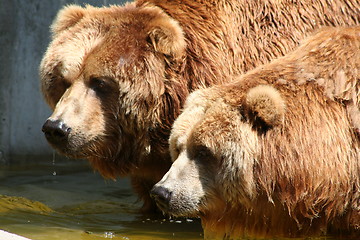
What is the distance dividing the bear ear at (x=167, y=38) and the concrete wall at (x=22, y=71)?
10.7 feet

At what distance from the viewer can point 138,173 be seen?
25.4 feet

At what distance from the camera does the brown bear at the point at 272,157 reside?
6.09 metres

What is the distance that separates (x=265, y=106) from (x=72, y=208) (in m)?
3.35

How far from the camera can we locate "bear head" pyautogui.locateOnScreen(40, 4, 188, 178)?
7227 millimetres

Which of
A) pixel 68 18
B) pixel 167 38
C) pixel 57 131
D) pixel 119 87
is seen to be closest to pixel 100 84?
pixel 119 87

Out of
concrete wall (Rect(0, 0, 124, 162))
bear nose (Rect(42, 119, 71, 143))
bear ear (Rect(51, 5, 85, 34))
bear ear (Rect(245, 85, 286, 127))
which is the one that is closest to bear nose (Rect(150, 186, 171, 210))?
bear ear (Rect(245, 85, 286, 127))

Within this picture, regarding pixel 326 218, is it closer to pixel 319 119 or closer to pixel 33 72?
pixel 319 119

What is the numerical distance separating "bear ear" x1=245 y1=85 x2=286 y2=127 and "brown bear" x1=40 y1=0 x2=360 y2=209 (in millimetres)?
1329

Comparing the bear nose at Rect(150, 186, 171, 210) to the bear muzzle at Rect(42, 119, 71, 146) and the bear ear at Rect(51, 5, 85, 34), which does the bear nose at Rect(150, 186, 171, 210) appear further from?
the bear ear at Rect(51, 5, 85, 34)

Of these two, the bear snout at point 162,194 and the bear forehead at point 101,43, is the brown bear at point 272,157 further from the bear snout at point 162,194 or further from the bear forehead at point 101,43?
the bear forehead at point 101,43

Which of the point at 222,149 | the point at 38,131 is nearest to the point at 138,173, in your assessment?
the point at 222,149

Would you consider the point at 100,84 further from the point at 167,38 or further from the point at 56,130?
the point at 167,38

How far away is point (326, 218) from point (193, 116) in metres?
1.32

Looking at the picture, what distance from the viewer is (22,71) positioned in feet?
33.8
